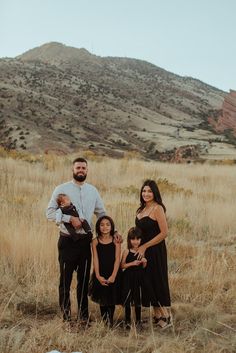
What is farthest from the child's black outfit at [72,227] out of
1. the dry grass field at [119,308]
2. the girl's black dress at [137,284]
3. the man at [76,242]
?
the dry grass field at [119,308]

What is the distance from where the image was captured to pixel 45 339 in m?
4.83

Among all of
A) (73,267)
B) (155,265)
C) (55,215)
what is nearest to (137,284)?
(155,265)

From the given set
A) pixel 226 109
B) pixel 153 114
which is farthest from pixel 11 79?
pixel 226 109

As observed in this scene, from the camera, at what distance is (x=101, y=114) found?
57625 mm

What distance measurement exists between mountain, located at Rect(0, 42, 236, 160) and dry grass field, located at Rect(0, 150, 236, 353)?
21.7m

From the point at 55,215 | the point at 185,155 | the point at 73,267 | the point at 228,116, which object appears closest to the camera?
the point at 55,215

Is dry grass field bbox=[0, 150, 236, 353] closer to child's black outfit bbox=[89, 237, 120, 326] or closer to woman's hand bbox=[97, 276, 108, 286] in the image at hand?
child's black outfit bbox=[89, 237, 120, 326]

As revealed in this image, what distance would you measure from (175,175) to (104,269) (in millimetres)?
13827

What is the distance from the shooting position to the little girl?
5.39 metres

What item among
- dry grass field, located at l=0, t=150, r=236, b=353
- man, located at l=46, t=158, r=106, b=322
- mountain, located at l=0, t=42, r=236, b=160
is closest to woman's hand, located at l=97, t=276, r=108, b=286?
man, located at l=46, t=158, r=106, b=322

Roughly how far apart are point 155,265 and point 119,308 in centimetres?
80

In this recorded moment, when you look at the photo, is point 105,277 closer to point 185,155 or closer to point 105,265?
point 105,265

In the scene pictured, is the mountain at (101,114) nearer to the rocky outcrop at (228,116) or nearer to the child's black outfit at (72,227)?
the rocky outcrop at (228,116)

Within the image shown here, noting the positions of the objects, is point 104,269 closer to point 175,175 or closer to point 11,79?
point 175,175
